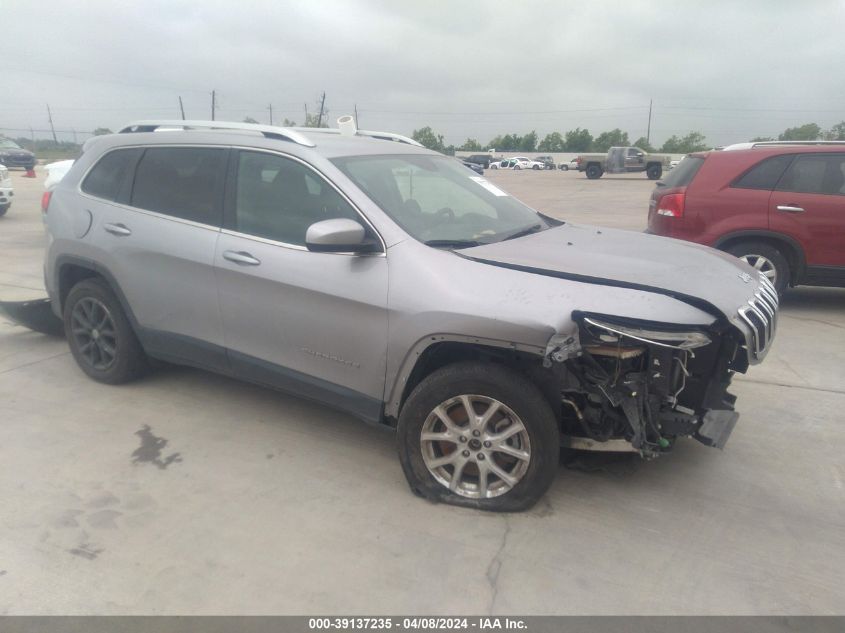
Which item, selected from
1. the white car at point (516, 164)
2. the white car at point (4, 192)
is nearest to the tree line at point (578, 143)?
the white car at point (516, 164)

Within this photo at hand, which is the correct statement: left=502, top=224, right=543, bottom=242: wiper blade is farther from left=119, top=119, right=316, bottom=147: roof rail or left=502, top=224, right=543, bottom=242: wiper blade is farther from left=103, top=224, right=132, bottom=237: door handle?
left=103, top=224, right=132, bottom=237: door handle

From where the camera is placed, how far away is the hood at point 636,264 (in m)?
2.91

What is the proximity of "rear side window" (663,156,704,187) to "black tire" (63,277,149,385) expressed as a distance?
18.1 ft

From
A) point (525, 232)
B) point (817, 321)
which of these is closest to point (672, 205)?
point (817, 321)

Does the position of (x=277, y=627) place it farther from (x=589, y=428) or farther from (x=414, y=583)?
(x=589, y=428)

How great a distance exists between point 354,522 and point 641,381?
1503 mm

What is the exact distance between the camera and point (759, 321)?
3076 mm

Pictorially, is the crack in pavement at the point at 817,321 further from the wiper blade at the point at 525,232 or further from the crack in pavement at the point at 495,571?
the crack in pavement at the point at 495,571

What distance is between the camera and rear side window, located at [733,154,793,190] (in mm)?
6434

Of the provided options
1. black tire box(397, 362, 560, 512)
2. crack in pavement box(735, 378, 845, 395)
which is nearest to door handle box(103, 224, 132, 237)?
black tire box(397, 362, 560, 512)

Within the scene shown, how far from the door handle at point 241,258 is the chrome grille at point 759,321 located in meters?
2.50

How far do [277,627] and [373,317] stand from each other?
1.44m

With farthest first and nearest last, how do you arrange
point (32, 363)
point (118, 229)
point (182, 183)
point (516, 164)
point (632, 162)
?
point (516, 164)
point (632, 162)
point (32, 363)
point (118, 229)
point (182, 183)

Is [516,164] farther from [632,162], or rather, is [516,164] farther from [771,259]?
[771,259]
